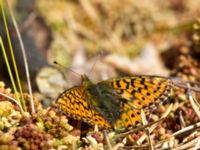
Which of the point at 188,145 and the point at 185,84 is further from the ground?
the point at 185,84

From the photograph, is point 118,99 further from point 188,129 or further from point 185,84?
point 185,84

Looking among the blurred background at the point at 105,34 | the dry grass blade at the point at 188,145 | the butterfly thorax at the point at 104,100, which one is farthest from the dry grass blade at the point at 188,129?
the blurred background at the point at 105,34

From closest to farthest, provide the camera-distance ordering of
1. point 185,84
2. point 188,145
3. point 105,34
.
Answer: point 188,145
point 185,84
point 105,34

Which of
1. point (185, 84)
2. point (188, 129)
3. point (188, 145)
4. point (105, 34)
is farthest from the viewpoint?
point (105, 34)

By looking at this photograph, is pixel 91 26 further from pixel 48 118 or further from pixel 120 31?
pixel 48 118

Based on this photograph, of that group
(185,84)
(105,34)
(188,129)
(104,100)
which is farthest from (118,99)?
(105,34)

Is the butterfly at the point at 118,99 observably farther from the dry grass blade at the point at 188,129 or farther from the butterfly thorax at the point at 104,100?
the dry grass blade at the point at 188,129

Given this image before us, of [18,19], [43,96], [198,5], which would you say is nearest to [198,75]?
[43,96]
